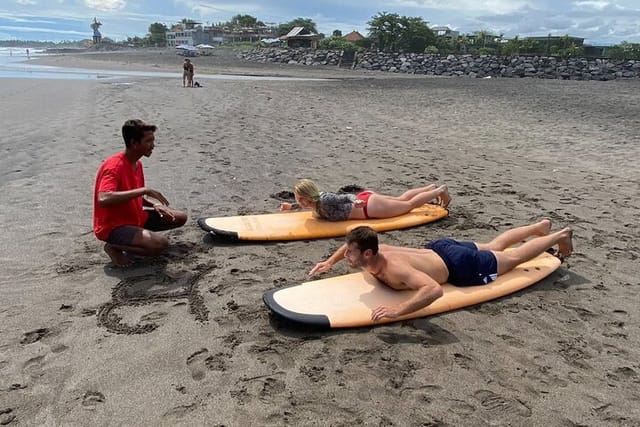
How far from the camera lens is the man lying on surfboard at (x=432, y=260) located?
3.65 metres

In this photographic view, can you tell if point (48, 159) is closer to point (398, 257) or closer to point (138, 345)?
point (138, 345)

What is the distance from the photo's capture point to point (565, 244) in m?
4.77

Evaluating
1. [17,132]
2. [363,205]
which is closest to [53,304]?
[363,205]

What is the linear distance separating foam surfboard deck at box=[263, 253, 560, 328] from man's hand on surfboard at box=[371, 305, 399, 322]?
0.07 metres

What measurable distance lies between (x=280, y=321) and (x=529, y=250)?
96.2 inches

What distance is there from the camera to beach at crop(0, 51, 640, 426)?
2.93 metres

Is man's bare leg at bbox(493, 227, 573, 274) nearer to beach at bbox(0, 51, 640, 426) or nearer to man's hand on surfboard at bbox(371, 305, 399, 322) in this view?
beach at bbox(0, 51, 640, 426)

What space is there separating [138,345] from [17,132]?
9584mm

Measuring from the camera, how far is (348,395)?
9.82ft

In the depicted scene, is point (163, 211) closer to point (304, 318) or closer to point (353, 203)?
point (353, 203)

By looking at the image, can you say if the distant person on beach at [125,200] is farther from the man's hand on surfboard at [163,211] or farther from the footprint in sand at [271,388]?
the footprint in sand at [271,388]

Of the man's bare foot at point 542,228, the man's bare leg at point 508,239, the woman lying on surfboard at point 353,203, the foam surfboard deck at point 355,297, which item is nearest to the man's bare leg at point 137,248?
the foam surfboard deck at point 355,297

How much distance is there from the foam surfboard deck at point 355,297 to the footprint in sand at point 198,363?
61 centimetres

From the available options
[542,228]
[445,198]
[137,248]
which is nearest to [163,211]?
[137,248]
